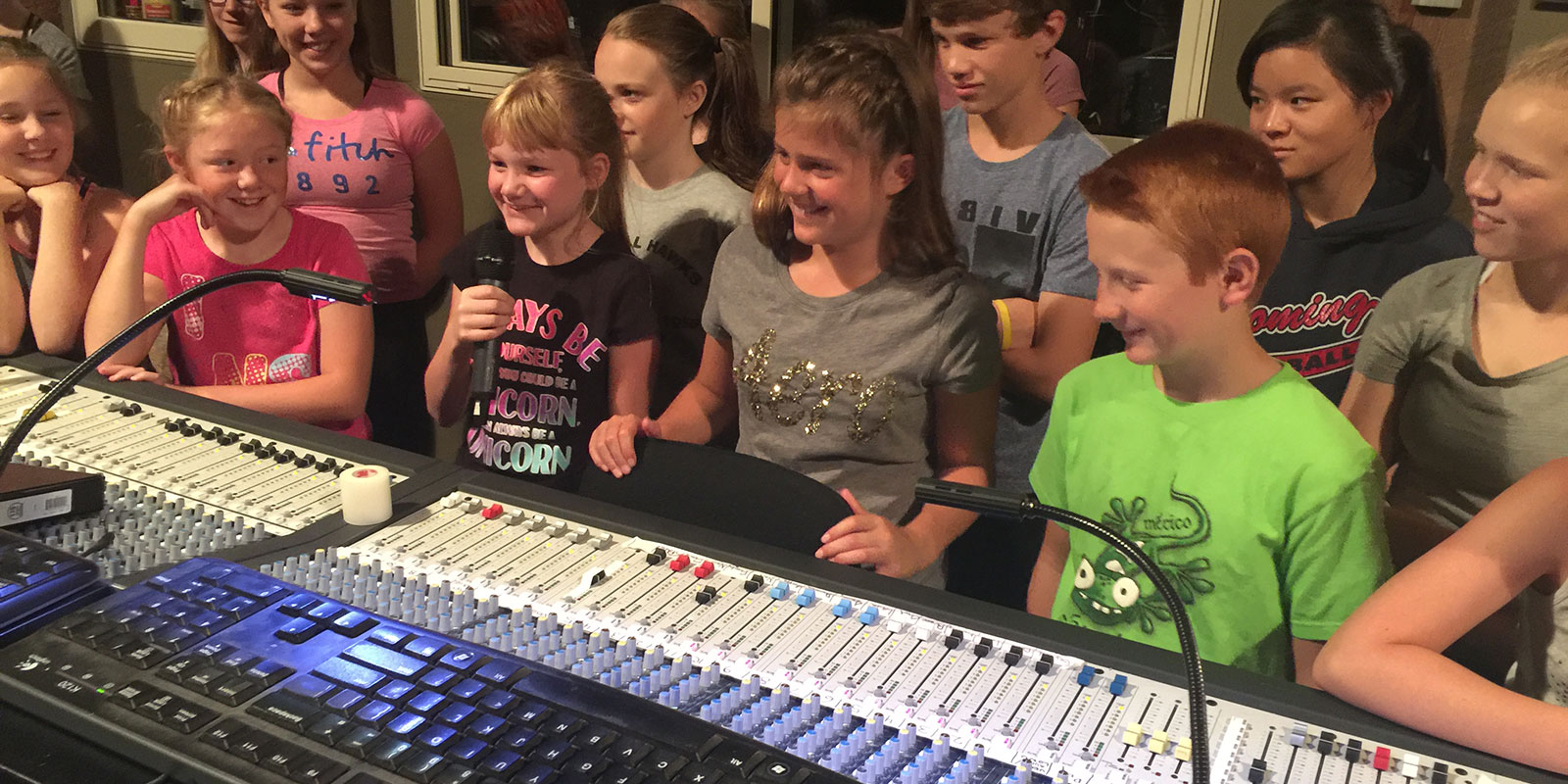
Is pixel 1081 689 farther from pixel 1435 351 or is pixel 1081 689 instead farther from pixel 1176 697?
pixel 1435 351

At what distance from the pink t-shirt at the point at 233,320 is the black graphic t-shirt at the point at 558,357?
0.93 ft

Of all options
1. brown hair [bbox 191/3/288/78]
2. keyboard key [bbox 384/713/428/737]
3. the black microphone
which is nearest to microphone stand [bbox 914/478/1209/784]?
keyboard key [bbox 384/713/428/737]

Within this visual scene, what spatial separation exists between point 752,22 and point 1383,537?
149cm

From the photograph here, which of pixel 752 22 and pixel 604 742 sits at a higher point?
pixel 752 22

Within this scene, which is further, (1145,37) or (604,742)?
(1145,37)

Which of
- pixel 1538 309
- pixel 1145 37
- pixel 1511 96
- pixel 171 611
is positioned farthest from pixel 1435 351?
pixel 171 611

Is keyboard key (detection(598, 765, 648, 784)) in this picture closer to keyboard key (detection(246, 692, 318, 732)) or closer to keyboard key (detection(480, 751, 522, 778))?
keyboard key (detection(480, 751, 522, 778))

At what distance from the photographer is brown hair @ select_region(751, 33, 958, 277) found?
162cm

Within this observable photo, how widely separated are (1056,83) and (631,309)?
80 centimetres

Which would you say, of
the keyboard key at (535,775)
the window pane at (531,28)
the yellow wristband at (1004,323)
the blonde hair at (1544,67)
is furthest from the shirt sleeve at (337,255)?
the blonde hair at (1544,67)

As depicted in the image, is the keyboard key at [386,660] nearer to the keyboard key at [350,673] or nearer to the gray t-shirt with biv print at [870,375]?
the keyboard key at [350,673]

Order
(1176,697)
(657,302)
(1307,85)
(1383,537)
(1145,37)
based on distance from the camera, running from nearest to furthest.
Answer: (1176,697) < (1383,537) < (1307,85) < (1145,37) < (657,302)

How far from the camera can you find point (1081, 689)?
903 millimetres

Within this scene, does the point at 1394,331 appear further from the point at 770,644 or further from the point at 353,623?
the point at 353,623
